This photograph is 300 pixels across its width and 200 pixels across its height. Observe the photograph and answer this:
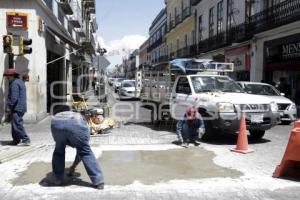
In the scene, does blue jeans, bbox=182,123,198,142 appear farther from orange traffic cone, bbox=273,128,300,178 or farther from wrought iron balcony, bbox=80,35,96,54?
wrought iron balcony, bbox=80,35,96,54

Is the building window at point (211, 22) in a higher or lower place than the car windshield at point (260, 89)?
higher

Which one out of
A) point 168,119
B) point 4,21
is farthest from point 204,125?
point 4,21

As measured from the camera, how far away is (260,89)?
693 inches

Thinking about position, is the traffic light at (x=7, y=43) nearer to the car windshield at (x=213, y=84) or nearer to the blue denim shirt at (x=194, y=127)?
the car windshield at (x=213, y=84)

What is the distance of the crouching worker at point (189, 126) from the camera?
415 inches

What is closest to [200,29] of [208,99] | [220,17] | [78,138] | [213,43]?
[213,43]

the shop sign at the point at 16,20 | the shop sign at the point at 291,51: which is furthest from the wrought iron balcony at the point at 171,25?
the shop sign at the point at 16,20

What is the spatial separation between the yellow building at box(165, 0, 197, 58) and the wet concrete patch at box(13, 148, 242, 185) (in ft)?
99.1

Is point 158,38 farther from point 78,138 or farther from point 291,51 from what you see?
point 78,138

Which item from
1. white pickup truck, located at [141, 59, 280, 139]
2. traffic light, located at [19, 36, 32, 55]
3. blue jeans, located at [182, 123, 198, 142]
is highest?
traffic light, located at [19, 36, 32, 55]

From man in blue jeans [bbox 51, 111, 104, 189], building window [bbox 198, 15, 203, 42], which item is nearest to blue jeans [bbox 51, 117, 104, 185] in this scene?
man in blue jeans [bbox 51, 111, 104, 189]

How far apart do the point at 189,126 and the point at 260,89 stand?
7860 millimetres

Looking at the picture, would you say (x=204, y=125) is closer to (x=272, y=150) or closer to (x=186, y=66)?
(x=272, y=150)

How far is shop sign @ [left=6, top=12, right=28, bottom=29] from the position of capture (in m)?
14.6
